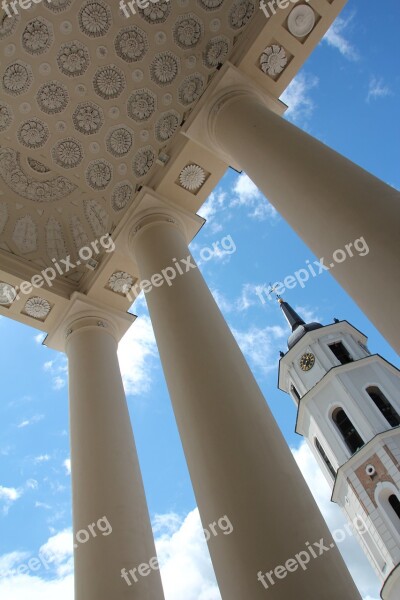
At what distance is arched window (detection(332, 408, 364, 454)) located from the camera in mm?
70769

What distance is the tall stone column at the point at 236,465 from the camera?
806cm

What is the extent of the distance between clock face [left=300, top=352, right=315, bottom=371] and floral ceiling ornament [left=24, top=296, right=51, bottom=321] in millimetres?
64351

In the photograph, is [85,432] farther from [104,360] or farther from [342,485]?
[342,485]

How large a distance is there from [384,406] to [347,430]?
6.05 meters

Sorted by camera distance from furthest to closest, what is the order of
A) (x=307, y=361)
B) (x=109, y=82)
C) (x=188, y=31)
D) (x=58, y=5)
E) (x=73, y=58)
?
1. (x=307, y=361)
2. (x=109, y=82)
3. (x=73, y=58)
4. (x=188, y=31)
5. (x=58, y=5)

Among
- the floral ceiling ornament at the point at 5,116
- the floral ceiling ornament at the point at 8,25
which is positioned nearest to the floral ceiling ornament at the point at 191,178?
the floral ceiling ornament at the point at 5,116

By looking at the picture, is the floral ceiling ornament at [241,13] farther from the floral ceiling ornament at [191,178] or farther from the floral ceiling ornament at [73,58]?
the floral ceiling ornament at [73,58]

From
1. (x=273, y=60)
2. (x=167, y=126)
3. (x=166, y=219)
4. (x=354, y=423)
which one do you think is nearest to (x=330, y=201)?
(x=273, y=60)

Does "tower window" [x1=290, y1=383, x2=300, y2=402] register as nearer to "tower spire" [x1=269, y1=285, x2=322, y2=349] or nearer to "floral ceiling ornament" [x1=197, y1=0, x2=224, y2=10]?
"tower spire" [x1=269, y1=285, x2=322, y2=349]

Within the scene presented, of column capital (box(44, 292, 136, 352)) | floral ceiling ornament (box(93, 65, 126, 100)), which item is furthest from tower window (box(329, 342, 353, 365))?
floral ceiling ornament (box(93, 65, 126, 100))

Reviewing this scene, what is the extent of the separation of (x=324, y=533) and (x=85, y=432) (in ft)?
30.3

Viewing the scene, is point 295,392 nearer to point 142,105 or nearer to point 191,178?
point 191,178

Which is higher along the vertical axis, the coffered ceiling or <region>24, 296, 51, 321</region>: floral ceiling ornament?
the coffered ceiling

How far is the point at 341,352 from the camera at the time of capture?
269ft
